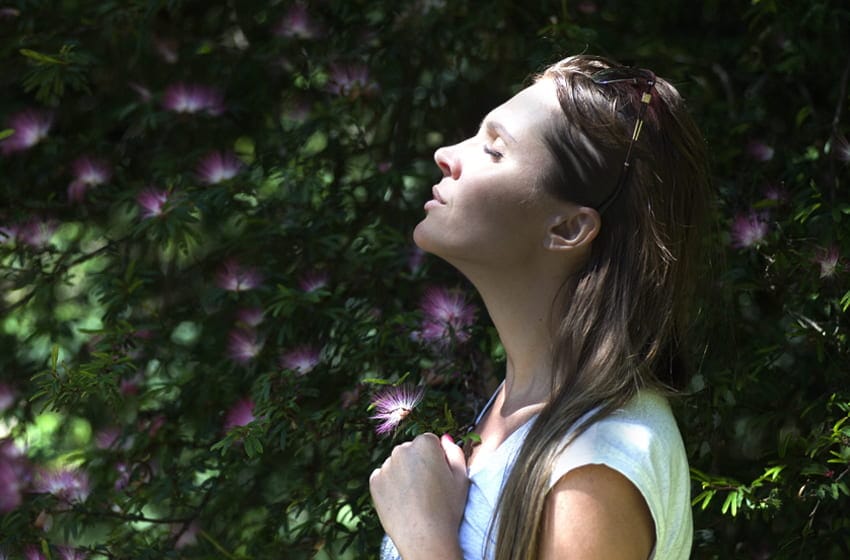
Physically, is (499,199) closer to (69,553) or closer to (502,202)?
(502,202)

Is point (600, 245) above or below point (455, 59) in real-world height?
above

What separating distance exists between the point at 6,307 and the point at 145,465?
1.95ft

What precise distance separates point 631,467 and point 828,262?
90cm

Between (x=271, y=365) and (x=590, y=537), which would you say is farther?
(x=271, y=365)

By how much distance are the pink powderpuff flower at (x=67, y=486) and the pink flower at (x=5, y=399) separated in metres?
0.31

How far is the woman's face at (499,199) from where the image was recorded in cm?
146

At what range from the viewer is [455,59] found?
2666 millimetres

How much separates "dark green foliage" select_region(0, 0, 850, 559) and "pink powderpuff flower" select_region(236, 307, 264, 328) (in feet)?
0.06

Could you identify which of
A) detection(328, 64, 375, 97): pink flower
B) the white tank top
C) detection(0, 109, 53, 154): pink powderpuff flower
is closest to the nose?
the white tank top

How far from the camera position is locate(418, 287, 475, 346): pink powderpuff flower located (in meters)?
2.18

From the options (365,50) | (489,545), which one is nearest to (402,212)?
(365,50)

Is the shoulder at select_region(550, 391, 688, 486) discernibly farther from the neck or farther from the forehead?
the forehead

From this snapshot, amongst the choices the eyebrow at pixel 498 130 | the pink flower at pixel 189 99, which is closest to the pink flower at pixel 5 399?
the pink flower at pixel 189 99

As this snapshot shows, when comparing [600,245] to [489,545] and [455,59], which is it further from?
[455,59]
